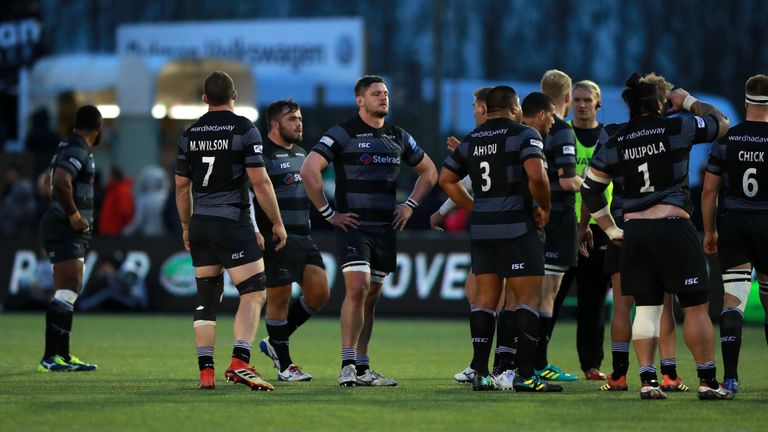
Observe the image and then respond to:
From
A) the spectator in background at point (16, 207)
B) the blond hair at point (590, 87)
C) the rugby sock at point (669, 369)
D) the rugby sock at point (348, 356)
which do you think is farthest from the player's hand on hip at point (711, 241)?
the spectator in background at point (16, 207)

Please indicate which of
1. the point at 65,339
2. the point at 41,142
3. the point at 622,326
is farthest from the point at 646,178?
the point at 41,142

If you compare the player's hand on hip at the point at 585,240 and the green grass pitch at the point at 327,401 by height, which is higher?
the player's hand on hip at the point at 585,240

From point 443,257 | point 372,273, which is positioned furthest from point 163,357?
point 443,257

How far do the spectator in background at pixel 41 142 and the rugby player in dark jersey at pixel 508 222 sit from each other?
16434 mm

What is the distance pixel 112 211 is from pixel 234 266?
44.3 ft

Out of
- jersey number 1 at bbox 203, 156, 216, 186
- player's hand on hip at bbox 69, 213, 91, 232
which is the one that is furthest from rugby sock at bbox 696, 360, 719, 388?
player's hand on hip at bbox 69, 213, 91, 232

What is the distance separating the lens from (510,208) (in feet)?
39.4

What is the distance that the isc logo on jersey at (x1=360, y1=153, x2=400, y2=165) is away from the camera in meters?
12.7

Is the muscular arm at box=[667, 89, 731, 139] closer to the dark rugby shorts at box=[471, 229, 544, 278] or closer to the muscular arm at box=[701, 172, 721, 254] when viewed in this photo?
the muscular arm at box=[701, 172, 721, 254]

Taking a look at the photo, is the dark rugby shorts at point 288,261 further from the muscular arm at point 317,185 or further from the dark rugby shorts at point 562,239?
the dark rugby shorts at point 562,239

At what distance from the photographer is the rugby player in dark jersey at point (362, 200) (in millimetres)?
12656

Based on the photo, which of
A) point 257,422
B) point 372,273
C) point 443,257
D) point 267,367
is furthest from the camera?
point 443,257

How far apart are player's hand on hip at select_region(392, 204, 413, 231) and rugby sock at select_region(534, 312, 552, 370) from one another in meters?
1.46

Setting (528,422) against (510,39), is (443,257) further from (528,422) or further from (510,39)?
(510,39)
